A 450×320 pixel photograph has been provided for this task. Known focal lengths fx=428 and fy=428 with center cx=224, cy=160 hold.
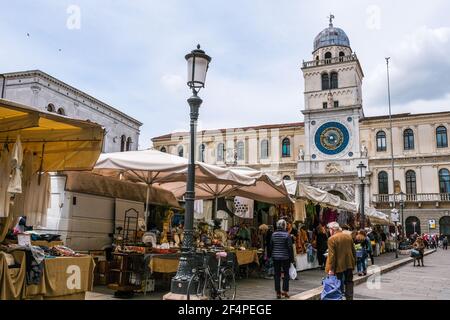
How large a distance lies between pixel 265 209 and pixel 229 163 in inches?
1499

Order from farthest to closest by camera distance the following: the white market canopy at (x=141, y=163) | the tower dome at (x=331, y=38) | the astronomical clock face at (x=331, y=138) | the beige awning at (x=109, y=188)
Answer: the tower dome at (x=331, y=38) → the astronomical clock face at (x=331, y=138) → the beige awning at (x=109, y=188) → the white market canopy at (x=141, y=163)

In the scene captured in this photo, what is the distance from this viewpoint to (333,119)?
49.4 m

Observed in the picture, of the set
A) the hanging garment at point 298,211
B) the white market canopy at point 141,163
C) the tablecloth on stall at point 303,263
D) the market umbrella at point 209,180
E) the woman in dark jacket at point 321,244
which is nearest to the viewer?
the white market canopy at point 141,163

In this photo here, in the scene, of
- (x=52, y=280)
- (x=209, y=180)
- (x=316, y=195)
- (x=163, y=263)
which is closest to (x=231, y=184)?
(x=209, y=180)

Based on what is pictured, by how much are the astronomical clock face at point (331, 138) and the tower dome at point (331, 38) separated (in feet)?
34.7

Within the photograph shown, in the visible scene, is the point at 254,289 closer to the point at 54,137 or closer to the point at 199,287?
the point at 199,287

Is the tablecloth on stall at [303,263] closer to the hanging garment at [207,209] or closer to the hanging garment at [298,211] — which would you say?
the hanging garment at [298,211]

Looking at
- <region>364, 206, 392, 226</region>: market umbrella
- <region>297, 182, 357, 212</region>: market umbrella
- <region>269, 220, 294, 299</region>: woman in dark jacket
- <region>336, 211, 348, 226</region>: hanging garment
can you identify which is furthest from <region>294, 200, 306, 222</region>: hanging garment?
<region>364, 206, 392, 226</region>: market umbrella

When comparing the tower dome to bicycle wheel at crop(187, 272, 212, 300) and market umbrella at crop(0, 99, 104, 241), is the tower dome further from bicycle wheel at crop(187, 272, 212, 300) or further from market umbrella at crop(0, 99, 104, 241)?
market umbrella at crop(0, 99, 104, 241)

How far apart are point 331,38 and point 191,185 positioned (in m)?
49.5

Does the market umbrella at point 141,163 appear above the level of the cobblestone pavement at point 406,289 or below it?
above

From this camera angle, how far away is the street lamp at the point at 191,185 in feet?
24.3

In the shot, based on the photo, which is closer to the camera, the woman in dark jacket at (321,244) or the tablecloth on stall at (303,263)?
the tablecloth on stall at (303,263)

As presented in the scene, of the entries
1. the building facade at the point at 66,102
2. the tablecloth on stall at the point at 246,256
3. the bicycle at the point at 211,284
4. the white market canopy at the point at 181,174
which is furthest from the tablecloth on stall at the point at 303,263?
the building facade at the point at 66,102
